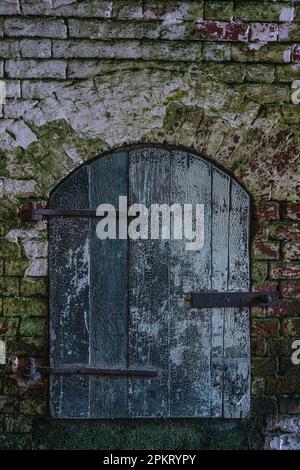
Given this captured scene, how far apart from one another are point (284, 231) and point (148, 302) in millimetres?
868

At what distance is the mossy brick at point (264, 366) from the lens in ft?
10.8

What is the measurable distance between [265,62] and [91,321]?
175 cm

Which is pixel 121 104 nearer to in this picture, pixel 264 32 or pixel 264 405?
pixel 264 32

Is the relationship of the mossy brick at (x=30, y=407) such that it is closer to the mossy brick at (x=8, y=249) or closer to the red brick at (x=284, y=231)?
the mossy brick at (x=8, y=249)

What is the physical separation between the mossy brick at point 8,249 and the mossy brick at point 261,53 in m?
1.61

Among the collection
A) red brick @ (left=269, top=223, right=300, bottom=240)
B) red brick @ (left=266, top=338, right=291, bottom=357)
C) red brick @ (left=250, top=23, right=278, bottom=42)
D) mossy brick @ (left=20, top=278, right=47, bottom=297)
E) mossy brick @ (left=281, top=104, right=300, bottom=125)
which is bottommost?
red brick @ (left=266, top=338, right=291, bottom=357)

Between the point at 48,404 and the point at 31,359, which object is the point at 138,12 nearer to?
the point at 31,359

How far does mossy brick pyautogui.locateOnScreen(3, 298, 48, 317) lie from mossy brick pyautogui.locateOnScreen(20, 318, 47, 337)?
0.04 m

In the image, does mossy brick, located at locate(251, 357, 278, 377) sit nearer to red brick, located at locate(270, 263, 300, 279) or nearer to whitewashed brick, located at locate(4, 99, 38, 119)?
red brick, located at locate(270, 263, 300, 279)

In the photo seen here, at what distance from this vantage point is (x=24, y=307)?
10.6 ft

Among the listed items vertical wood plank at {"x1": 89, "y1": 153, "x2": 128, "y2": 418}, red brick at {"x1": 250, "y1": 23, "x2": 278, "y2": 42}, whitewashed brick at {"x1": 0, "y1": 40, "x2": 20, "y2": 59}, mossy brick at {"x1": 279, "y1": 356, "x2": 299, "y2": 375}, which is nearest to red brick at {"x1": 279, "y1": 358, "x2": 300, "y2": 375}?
mossy brick at {"x1": 279, "y1": 356, "x2": 299, "y2": 375}

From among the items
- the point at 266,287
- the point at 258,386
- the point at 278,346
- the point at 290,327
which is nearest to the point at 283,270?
the point at 266,287

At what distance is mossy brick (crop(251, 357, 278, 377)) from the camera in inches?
129

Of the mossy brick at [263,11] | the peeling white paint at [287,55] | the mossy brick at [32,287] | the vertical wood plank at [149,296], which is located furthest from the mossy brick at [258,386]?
the mossy brick at [263,11]
